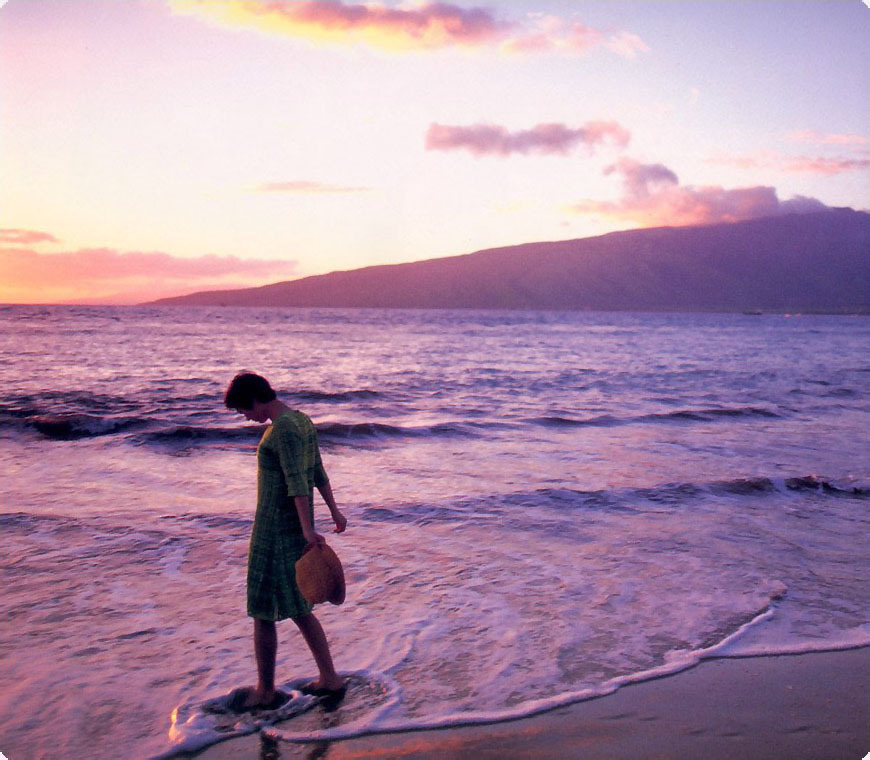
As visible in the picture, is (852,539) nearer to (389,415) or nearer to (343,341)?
(389,415)

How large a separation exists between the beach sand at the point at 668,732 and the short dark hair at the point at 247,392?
1.65 m

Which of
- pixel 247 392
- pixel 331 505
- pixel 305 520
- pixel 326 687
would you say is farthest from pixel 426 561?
pixel 247 392

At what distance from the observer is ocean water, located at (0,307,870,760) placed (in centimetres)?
406

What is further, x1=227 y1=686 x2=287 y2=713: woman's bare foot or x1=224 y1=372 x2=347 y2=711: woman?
x1=227 y1=686 x2=287 y2=713: woman's bare foot

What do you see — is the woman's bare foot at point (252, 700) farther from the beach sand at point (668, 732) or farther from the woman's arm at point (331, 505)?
the woman's arm at point (331, 505)

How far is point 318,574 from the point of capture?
374 centimetres

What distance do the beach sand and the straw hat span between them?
0.70 m

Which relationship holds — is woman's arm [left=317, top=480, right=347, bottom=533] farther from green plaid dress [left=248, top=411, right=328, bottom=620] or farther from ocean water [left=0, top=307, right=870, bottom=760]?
ocean water [left=0, top=307, right=870, bottom=760]

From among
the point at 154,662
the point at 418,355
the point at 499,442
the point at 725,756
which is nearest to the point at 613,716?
the point at 725,756

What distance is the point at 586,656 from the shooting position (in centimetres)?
455

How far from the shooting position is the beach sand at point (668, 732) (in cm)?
338

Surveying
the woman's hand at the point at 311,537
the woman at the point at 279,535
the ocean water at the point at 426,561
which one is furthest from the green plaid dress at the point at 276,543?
the ocean water at the point at 426,561

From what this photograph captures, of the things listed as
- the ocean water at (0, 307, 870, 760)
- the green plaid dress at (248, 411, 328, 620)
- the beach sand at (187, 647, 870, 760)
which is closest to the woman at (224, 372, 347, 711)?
the green plaid dress at (248, 411, 328, 620)

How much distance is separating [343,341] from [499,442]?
130 feet
